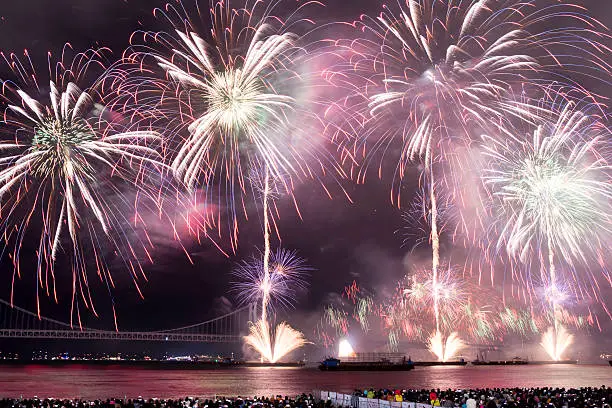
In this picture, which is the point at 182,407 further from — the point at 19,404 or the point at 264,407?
the point at 19,404

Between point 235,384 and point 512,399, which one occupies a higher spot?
point 512,399

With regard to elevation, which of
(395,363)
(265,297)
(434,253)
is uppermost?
(434,253)

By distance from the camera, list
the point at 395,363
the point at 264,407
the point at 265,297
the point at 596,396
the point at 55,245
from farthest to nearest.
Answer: the point at 395,363 → the point at 265,297 → the point at 55,245 → the point at 596,396 → the point at 264,407

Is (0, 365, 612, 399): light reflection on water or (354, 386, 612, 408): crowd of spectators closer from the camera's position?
(354, 386, 612, 408): crowd of spectators

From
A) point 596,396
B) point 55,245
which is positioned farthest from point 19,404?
point 596,396

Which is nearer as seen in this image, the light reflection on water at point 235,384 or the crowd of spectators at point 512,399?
the crowd of spectators at point 512,399

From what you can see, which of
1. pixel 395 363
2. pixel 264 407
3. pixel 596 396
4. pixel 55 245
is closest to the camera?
pixel 264 407

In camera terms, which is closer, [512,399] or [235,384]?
[512,399]

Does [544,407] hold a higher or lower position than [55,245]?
lower

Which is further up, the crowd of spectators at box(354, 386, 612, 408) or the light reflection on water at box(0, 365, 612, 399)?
the crowd of spectators at box(354, 386, 612, 408)

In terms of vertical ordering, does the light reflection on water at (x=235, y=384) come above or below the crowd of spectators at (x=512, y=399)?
below

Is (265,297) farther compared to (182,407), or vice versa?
(265,297)
